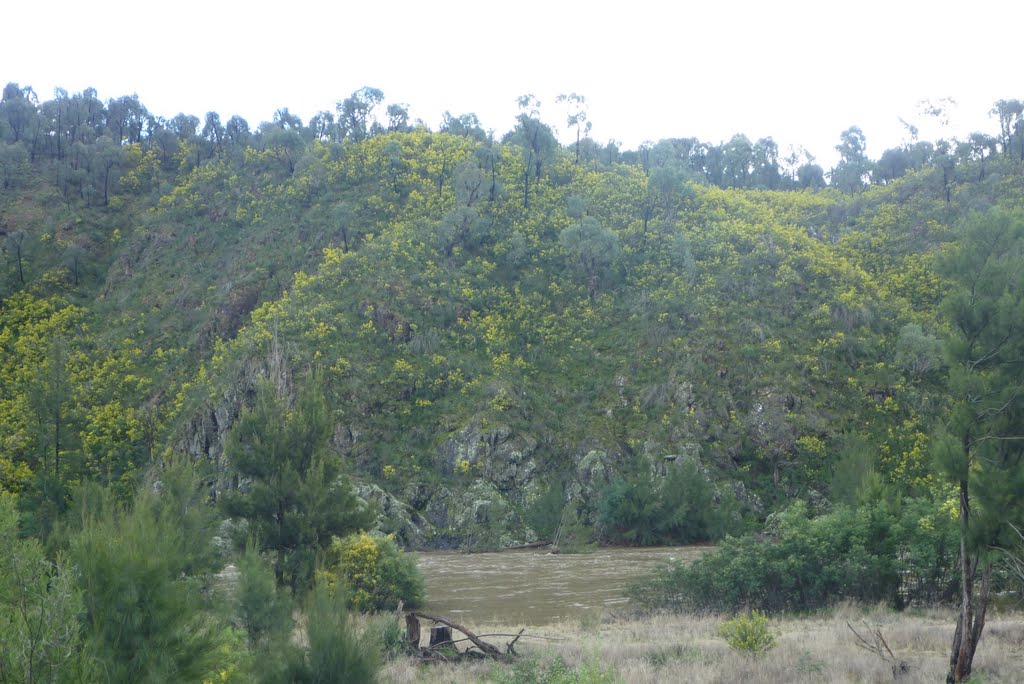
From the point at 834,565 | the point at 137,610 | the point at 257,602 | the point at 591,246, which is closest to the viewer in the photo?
the point at 137,610

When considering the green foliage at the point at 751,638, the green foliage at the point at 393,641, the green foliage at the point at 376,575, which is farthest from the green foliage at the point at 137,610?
the green foliage at the point at 376,575

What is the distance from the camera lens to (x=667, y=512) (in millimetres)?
48000

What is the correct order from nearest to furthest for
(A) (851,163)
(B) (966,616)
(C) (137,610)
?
(C) (137,610) < (B) (966,616) < (A) (851,163)

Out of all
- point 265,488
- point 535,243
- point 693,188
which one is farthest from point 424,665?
point 693,188

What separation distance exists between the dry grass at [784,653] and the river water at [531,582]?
6.76m

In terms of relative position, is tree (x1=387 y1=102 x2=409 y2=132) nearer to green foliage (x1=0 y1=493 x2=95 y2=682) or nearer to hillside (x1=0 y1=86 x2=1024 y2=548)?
hillside (x1=0 y1=86 x2=1024 y2=548)

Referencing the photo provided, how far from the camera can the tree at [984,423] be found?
11820 mm

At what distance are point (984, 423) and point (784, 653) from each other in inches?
223

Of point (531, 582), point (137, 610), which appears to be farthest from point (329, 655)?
point (531, 582)

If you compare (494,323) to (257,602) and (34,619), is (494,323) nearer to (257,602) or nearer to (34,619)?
(257,602)

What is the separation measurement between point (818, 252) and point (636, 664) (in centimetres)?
6040

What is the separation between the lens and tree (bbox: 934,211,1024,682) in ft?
38.8

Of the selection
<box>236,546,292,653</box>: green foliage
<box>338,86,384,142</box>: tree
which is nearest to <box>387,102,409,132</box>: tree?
<box>338,86,384,142</box>: tree

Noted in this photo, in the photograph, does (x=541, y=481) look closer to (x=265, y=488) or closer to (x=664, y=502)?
(x=664, y=502)
